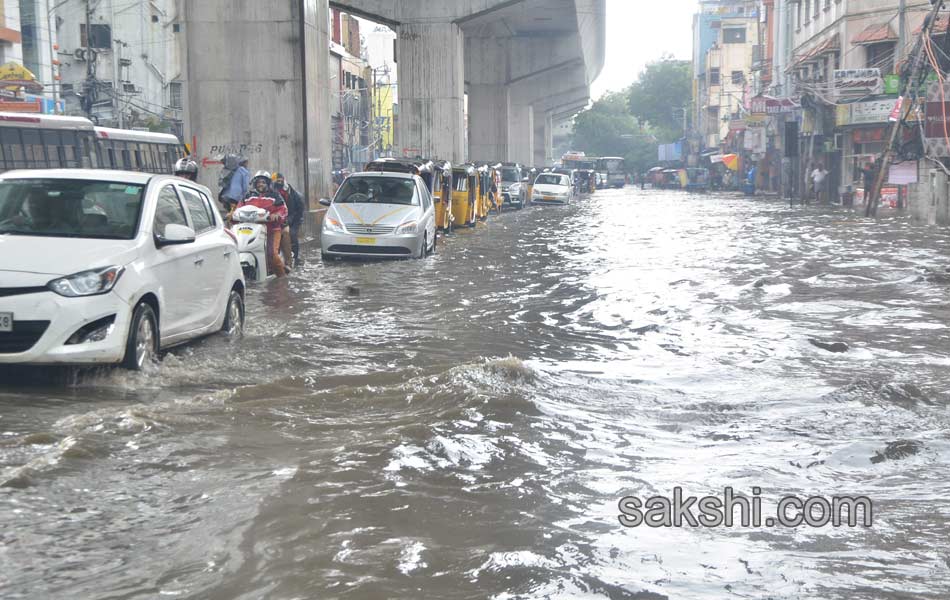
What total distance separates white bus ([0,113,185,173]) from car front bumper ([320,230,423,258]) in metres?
8.92

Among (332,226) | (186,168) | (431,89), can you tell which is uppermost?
(431,89)

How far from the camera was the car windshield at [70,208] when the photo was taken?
8.62 metres

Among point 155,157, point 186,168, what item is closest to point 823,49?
point 155,157

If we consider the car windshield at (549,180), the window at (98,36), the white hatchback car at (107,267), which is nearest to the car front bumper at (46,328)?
the white hatchback car at (107,267)

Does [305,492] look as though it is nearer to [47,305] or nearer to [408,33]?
[47,305]

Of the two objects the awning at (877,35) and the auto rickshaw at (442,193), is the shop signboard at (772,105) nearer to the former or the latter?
the awning at (877,35)

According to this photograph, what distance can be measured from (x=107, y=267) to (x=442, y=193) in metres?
21.8

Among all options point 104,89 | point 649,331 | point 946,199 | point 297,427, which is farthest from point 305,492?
point 104,89

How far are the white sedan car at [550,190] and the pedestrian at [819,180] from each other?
35.8ft

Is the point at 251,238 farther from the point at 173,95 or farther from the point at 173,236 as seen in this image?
the point at 173,95

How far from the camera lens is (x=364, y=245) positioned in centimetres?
2019

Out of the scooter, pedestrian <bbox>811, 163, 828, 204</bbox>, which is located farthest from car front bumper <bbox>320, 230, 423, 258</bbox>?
pedestrian <bbox>811, 163, 828, 204</bbox>
